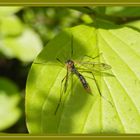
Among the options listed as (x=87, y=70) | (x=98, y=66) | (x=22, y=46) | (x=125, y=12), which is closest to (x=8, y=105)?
(x=22, y=46)

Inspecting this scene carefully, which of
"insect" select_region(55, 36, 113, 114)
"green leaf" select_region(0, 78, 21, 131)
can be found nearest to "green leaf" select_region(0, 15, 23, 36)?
"green leaf" select_region(0, 78, 21, 131)

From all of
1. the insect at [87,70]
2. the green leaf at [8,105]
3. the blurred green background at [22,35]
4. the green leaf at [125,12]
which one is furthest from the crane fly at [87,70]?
the green leaf at [8,105]

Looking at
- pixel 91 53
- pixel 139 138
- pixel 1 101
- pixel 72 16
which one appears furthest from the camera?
pixel 72 16

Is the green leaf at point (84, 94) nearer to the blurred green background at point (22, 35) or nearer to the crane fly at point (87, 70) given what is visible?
the crane fly at point (87, 70)

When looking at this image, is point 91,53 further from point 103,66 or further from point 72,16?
point 72,16

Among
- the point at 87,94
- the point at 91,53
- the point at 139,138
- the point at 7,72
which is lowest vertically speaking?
the point at 7,72

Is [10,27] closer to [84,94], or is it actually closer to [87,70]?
[87,70]

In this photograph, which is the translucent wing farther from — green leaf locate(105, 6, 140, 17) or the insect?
green leaf locate(105, 6, 140, 17)

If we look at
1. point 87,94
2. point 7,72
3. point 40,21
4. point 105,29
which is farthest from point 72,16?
point 87,94
